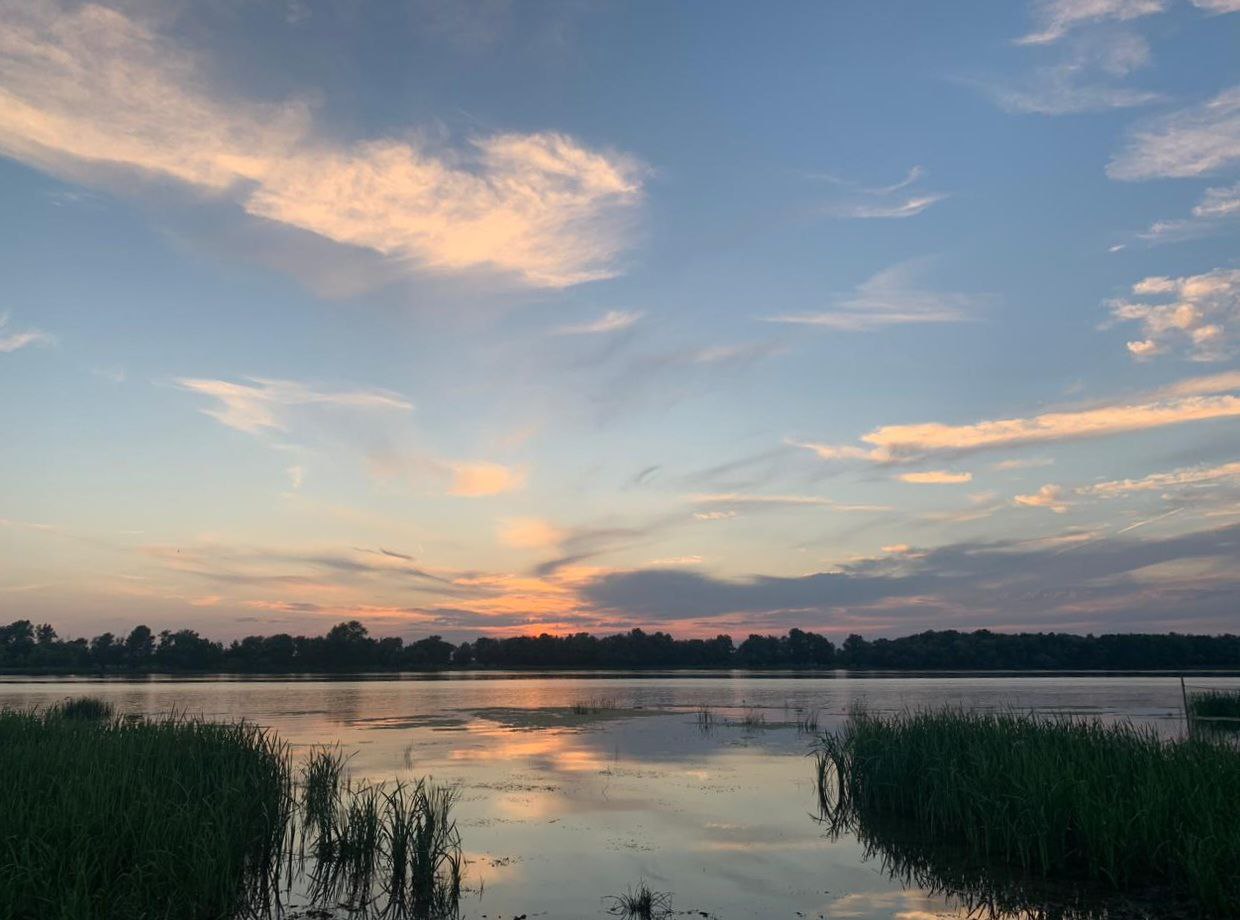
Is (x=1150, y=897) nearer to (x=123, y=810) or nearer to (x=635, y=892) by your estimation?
(x=635, y=892)

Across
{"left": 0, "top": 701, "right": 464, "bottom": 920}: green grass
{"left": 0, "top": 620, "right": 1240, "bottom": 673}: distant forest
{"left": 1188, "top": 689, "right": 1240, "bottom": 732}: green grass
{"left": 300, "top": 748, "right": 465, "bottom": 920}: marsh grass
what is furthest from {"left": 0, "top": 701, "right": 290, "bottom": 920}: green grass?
{"left": 0, "top": 620, "right": 1240, "bottom": 673}: distant forest

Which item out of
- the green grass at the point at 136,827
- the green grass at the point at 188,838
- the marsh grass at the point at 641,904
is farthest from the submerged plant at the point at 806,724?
the green grass at the point at 136,827

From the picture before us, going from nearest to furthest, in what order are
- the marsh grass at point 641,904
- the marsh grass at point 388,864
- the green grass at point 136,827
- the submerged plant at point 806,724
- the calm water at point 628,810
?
the green grass at point 136,827 → the marsh grass at point 641,904 → the marsh grass at point 388,864 → the calm water at point 628,810 → the submerged plant at point 806,724

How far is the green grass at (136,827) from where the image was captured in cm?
928

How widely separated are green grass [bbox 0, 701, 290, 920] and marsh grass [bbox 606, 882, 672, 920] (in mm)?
4917

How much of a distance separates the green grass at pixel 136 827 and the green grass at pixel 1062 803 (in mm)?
10530

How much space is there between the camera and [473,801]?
19156mm

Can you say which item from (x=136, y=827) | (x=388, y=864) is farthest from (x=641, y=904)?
(x=136, y=827)

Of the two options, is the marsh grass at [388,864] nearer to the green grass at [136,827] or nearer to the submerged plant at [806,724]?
the green grass at [136,827]

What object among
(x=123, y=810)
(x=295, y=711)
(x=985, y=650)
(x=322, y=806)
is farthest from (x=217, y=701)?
(x=985, y=650)

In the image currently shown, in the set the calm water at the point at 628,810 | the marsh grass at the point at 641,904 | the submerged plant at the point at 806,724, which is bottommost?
the submerged plant at the point at 806,724

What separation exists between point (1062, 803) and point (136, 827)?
43.8ft

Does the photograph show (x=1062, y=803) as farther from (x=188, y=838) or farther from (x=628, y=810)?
(x=188, y=838)

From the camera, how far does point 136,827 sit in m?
11.0
